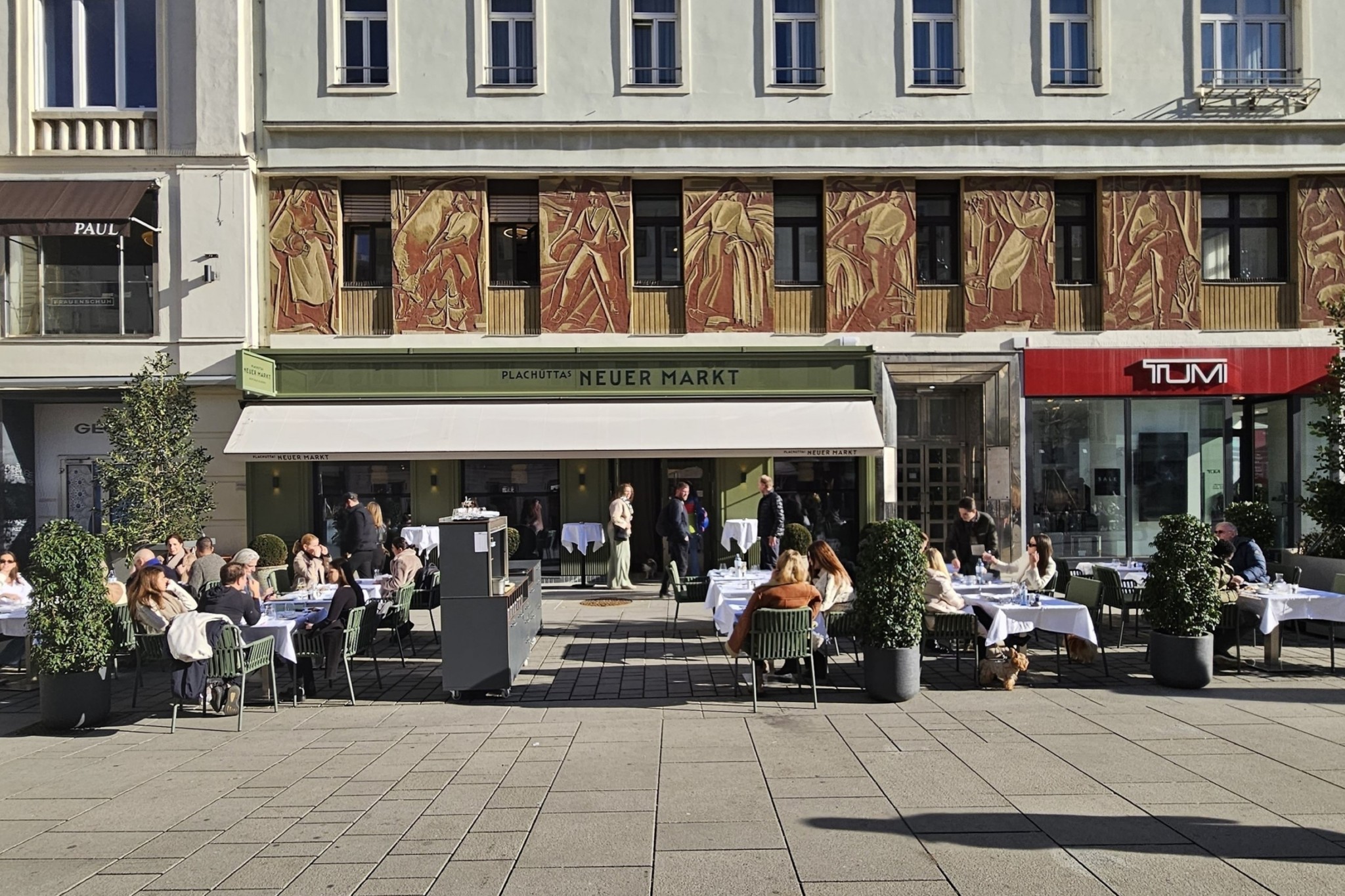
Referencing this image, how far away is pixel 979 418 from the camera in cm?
1739

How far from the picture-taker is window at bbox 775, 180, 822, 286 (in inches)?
683

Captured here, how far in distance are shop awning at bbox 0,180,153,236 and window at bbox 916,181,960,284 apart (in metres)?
13.1

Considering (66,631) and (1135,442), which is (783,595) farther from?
(1135,442)

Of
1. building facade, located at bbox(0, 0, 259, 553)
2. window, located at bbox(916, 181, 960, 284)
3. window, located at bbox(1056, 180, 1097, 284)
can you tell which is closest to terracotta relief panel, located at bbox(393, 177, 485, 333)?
building facade, located at bbox(0, 0, 259, 553)

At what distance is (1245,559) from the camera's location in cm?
1133

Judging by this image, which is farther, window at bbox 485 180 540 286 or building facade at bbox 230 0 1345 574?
window at bbox 485 180 540 286

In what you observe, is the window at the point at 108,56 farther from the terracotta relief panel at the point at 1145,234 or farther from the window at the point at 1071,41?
the terracotta relief panel at the point at 1145,234

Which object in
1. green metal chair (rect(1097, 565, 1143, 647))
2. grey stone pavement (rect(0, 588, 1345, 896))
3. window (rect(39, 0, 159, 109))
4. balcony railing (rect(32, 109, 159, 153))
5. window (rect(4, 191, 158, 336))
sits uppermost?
window (rect(39, 0, 159, 109))

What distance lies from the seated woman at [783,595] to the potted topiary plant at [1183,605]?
3.33 metres

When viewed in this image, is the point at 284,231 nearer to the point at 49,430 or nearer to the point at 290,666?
the point at 49,430

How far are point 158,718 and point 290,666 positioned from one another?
1180 mm

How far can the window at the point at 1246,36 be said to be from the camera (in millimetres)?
17281

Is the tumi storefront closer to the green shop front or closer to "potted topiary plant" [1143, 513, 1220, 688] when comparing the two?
the green shop front

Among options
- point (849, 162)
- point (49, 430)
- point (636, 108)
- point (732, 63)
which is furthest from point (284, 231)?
A: point (849, 162)
